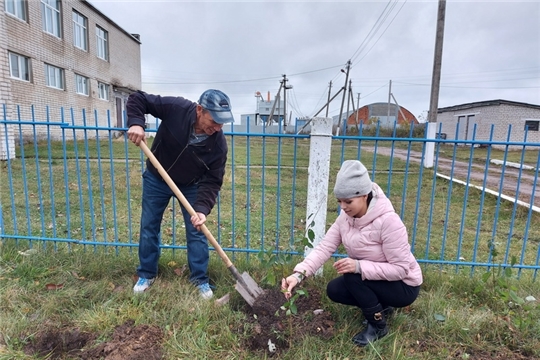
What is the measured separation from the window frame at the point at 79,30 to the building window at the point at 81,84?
4.56 feet

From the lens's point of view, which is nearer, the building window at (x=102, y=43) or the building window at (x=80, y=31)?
the building window at (x=80, y=31)

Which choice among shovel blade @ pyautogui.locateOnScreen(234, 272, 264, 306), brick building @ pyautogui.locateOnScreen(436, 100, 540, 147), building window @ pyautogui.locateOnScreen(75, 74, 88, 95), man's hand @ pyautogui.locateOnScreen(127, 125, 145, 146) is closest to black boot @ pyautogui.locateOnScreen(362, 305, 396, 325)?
shovel blade @ pyautogui.locateOnScreen(234, 272, 264, 306)

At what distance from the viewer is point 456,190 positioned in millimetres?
7031

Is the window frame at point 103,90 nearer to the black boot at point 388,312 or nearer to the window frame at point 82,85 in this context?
the window frame at point 82,85

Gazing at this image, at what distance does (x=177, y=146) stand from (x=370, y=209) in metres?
1.33

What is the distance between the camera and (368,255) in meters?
2.01

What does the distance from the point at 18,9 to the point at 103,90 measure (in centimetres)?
727

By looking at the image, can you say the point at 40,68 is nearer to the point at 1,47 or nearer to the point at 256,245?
the point at 1,47

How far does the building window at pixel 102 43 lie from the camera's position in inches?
715

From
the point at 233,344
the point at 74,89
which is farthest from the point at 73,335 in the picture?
the point at 74,89

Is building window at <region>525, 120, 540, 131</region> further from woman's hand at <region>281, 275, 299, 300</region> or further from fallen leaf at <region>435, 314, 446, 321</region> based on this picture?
woman's hand at <region>281, 275, 299, 300</region>

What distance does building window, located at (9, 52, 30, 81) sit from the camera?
462 inches

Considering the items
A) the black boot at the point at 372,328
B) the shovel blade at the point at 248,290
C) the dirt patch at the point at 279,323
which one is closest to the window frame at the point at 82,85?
the shovel blade at the point at 248,290

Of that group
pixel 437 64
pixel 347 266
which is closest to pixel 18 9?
pixel 437 64
